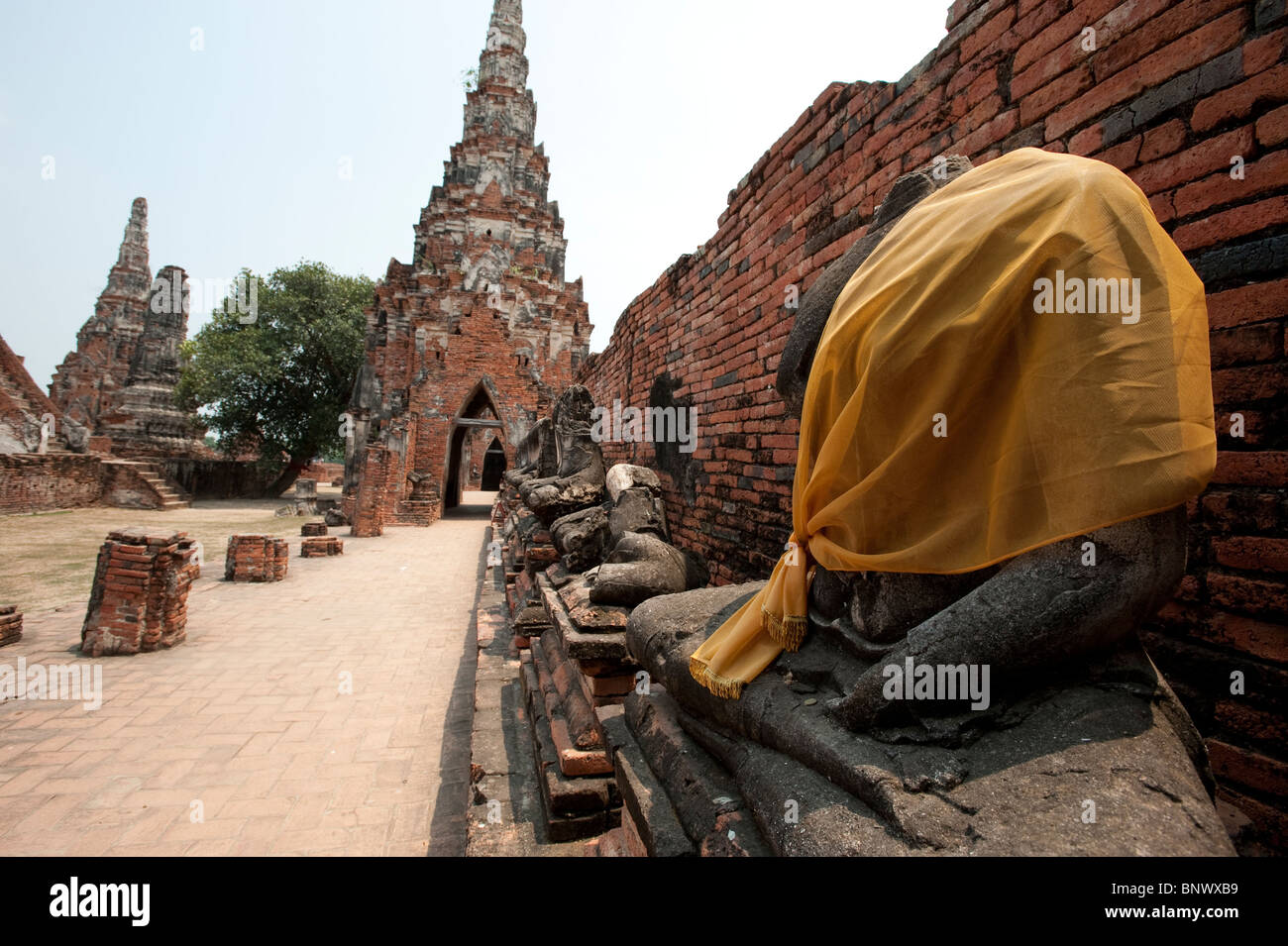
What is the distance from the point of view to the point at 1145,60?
5.82 feet

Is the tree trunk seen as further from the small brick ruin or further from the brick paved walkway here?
the small brick ruin

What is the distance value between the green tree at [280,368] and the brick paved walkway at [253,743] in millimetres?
17840

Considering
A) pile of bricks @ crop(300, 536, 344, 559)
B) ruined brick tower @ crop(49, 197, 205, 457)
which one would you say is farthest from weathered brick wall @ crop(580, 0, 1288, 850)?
ruined brick tower @ crop(49, 197, 205, 457)

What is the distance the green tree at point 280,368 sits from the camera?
69.4 ft

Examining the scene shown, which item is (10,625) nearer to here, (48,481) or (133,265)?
(48,481)

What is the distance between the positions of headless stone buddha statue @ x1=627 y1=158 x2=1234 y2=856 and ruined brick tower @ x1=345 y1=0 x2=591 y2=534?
1311 cm

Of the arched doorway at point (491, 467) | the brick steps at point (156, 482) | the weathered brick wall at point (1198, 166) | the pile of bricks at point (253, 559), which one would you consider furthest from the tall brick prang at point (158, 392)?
the weathered brick wall at point (1198, 166)

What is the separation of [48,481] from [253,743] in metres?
16.3

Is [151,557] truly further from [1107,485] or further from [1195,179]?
[1195,179]

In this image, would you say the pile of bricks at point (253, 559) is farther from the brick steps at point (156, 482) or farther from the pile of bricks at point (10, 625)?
the brick steps at point (156, 482)

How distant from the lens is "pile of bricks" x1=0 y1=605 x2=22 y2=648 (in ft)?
16.3

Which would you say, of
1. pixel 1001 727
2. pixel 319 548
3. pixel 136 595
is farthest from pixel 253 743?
pixel 319 548

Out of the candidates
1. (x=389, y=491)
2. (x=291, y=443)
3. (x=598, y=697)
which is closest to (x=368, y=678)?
(x=598, y=697)

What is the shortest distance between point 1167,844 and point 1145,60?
2115mm
